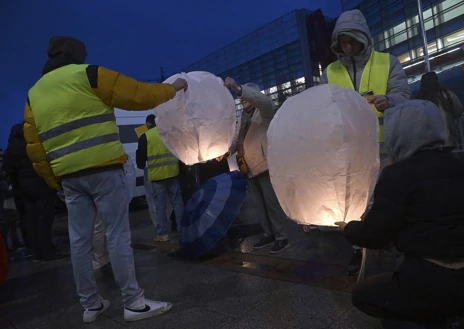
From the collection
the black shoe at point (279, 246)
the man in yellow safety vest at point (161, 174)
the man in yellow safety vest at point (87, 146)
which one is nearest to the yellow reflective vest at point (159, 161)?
the man in yellow safety vest at point (161, 174)

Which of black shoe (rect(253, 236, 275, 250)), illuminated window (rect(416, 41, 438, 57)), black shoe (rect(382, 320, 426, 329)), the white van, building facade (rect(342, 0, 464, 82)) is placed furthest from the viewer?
the white van

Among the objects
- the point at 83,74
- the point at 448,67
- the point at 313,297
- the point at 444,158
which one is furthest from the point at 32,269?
the point at 448,67

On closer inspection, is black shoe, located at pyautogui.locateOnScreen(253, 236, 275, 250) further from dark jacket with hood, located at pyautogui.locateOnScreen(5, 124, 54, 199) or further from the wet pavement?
dark jacket with hood, located at pyautogui.locateOnScreen(5, 124, 54, 199)

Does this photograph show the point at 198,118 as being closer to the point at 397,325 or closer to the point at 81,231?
the point at 81,231

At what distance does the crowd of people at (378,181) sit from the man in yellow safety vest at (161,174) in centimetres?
142

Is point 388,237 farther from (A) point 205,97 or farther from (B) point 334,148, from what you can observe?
(A) point 205,97

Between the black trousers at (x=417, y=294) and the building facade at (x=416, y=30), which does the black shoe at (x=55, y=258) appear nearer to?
the black trousers at (x=417, y=294)

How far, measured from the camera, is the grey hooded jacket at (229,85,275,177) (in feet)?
13.0

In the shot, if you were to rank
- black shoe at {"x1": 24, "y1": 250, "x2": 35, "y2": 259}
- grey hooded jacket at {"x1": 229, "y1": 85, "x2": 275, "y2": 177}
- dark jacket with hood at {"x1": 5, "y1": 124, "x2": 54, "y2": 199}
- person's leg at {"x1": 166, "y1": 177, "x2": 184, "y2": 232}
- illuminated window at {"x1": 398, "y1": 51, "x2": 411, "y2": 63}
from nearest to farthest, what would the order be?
1. grey hooded jacket at {"x1": 229, "y1": 85, "x2": 275, "y2": 177}
2. dark jacket with hood at {"x1": 5, "y1": 124, "x2": 54, "y2": 199}
3. person's leg at {"x1": 166, "y1": 177, "x2": 184, "y2": 232}
4. black shoe at {"x1": 24, "y1": 250, "x2": 35, "y2": 259}
5. illuminated window at {"x1": 398, "y1": 51, "x2": 411, "y2": 63}

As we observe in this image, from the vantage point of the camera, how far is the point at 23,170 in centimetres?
519

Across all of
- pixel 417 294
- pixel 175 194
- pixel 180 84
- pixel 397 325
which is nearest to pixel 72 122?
pixel 180 84

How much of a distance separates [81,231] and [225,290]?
125cm

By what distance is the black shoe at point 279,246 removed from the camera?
3.96 m

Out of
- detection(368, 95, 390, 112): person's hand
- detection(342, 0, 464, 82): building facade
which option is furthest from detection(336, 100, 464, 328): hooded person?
detection(342, 0, 464, 82): building facade
